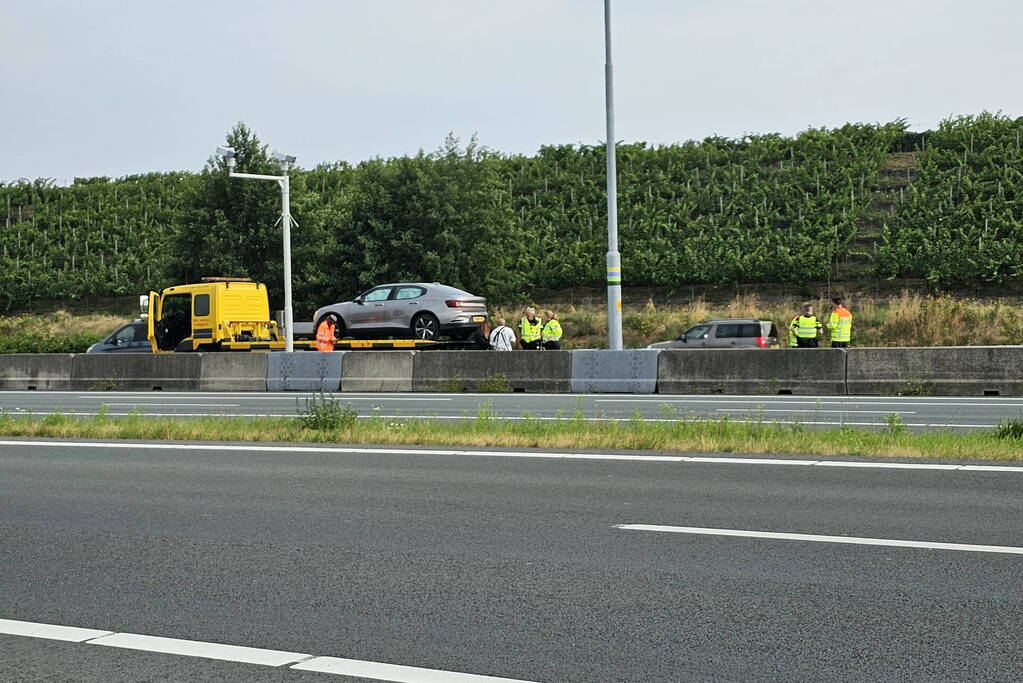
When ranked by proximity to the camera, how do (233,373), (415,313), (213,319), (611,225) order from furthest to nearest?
1. (213,319)
2. (415,313)
3. (233,373)
4. (611,225)

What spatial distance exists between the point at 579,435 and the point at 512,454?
122cm

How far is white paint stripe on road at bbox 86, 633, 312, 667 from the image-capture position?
5.32 metres

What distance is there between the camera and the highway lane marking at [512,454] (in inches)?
431

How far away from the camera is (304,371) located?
93.5 ft

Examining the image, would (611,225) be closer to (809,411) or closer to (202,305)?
(809,411)

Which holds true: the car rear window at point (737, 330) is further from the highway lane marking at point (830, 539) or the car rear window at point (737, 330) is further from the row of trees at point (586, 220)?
the highway lane marking at point (830, 539)

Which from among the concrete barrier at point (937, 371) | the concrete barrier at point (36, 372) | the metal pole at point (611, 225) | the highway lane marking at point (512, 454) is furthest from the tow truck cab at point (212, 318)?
the highway lane marking at point (512, 454)

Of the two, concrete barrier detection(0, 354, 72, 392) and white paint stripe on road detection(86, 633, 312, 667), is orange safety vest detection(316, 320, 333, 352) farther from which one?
white paint stripe on road detection(86, 633, 312, 667)

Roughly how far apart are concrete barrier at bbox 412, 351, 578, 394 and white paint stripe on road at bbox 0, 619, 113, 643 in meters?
19.5

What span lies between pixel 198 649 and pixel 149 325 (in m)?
31.2

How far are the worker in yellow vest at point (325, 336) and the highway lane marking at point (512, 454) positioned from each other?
49.2 ft

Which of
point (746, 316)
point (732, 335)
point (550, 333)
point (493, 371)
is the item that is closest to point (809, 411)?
point (493, 371)

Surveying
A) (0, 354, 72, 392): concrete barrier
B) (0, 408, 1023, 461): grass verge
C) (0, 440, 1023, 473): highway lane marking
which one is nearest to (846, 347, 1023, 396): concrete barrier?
(0, 408, 1023, 461): grass verge

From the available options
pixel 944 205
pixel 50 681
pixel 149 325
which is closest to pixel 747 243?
pixel 944 205
